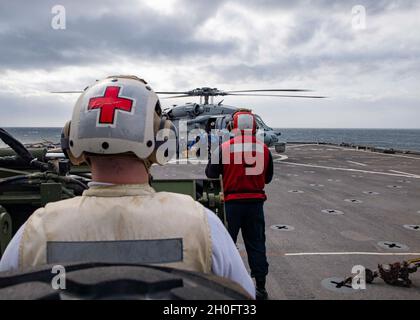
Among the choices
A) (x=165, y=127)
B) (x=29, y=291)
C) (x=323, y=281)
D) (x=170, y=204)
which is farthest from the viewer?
(x=323, y=281)

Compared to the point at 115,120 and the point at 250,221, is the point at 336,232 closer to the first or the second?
the point at 250,221

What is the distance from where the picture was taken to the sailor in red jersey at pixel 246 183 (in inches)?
168

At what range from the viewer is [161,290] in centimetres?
108

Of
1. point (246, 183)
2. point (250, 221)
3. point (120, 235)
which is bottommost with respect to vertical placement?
point (250, 221)

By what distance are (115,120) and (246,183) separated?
2813 millimetres

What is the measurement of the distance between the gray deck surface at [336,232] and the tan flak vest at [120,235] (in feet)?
10.1

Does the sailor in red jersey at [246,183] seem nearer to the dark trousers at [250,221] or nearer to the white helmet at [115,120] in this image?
the dark trousers at [250,221]

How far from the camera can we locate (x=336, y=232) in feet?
22.4

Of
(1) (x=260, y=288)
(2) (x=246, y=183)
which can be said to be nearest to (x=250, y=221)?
(2) (x=246, y=183)

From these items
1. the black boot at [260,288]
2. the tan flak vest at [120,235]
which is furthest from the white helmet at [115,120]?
the black boot at [260,288]

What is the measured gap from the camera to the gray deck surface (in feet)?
14.4

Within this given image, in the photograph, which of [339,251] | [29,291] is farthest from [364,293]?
[29,291]
